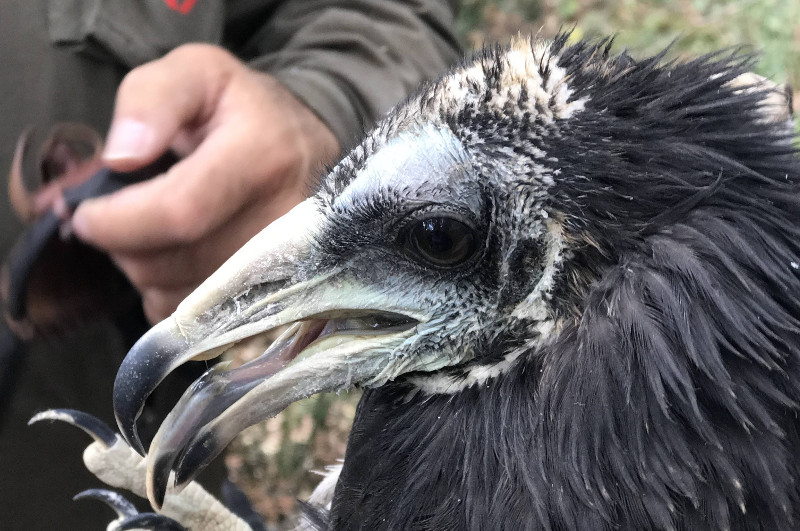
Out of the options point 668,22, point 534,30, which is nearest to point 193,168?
point 534,30

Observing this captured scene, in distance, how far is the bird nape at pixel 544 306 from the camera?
3.71ft

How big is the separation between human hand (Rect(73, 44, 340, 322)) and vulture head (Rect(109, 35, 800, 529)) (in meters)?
0.43

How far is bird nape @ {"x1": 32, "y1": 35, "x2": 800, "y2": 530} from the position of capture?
3.71 ft

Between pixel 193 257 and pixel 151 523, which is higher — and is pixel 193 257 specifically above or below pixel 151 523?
above

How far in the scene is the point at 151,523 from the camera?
6.13 ft

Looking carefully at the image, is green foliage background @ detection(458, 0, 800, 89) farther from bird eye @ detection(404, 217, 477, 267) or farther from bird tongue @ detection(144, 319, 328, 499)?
bird tongue @ detection(144, 319, 328, 499)

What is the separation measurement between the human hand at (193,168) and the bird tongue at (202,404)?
1.76 feet

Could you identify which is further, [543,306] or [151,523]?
[151,523]

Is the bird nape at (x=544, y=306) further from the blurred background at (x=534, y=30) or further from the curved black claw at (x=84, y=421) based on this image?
the blurred background at (x=534, y=30)

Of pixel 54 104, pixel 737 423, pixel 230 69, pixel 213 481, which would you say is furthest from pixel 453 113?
pixel 213 481

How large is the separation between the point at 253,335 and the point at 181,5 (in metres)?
1.38

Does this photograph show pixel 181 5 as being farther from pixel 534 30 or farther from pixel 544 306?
pixel 544 306

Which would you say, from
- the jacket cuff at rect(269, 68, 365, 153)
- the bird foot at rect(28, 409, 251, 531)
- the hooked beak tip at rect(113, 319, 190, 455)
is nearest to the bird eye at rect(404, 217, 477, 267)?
the hooked beak tip at rect(113, 319, 190, 455)

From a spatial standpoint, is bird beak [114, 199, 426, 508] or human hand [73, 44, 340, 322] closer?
bird beak [114, 199, 426, 508]
